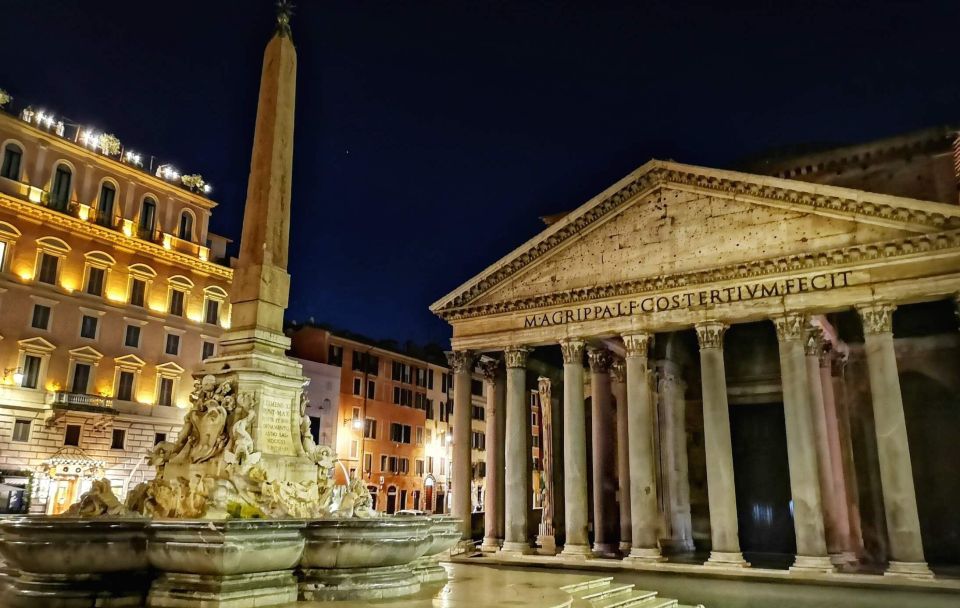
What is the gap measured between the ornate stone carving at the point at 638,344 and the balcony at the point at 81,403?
68.7 feet

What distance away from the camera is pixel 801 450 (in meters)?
19.0

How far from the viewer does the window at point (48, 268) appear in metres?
29.0

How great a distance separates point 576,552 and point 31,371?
21.7 metres

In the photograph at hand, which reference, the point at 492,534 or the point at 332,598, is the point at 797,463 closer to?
the point at 492,534

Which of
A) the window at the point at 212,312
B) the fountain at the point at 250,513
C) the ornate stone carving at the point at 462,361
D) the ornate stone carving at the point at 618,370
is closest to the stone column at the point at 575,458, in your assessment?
the ornate stone carving at the point at 618,370

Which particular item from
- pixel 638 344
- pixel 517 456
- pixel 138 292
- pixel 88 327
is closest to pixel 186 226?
pixel 138 292

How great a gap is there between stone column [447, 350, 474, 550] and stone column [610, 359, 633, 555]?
16.8ft

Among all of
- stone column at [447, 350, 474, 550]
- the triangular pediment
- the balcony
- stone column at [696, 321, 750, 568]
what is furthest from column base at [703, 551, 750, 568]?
the balcony

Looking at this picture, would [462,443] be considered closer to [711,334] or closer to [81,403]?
[711,334]

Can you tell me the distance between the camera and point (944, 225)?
18.2 m

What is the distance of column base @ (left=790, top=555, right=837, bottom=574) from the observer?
18.1 metres

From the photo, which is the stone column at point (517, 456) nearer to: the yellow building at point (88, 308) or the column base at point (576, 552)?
the column base at point (576, 552)

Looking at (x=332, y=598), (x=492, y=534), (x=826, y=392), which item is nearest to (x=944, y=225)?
(x=826, y=392)

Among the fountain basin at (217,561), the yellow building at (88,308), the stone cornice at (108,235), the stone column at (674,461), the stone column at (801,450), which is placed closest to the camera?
the fountain basin at (217,561)
